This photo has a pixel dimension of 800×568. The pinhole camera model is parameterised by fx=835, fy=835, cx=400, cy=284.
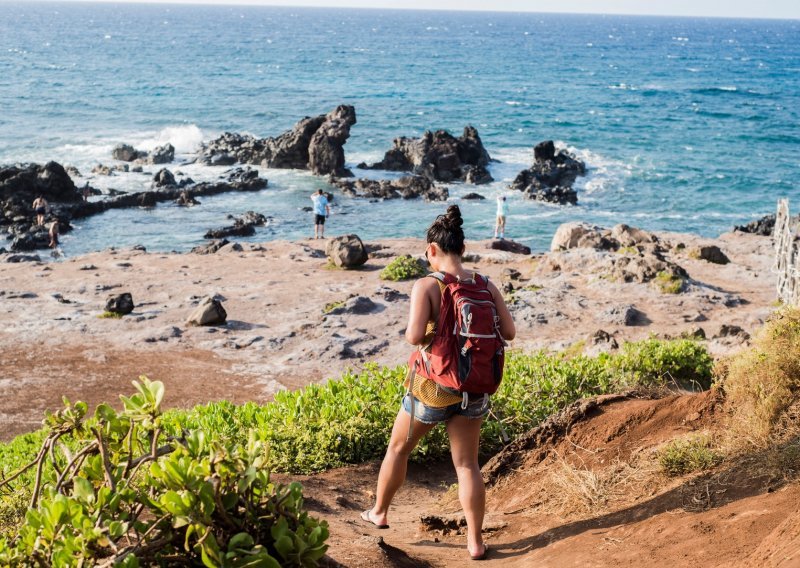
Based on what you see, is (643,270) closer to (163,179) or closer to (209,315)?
(209,315)

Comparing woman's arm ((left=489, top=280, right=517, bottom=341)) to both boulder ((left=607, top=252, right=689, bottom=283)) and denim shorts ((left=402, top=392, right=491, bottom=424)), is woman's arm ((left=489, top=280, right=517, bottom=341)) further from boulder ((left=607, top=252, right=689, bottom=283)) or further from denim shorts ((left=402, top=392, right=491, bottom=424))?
boulder ((left=607, top=252, right=689, bottom=283))

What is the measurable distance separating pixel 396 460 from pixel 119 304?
12959 millimetres

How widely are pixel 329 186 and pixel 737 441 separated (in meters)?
33.9

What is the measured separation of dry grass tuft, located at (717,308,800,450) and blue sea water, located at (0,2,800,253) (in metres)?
24.6

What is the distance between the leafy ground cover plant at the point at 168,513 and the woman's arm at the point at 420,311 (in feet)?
5.45

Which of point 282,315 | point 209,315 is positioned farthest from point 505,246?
point 209,315

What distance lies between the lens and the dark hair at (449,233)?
191 inches

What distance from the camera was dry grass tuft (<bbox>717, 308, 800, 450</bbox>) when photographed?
219 inches

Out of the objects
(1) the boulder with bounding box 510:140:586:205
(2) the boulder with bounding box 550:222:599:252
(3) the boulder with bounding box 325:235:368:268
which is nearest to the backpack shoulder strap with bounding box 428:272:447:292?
(3) the boulder with bounding box 325:235:368:268

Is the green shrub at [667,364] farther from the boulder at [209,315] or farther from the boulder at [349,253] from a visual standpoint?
the boulder at [349,253]

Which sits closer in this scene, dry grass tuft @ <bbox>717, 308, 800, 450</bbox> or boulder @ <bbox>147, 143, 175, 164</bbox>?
dry grass tuft @ <bbox>717, 308, 800, 450</bbox>

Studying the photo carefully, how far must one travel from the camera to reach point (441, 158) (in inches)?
1612

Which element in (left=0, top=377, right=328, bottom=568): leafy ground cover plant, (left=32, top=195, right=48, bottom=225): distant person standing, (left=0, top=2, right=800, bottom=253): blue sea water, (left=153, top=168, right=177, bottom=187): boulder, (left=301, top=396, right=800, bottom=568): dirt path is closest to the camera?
→ (left=0, top=377, right=328, bottom=568): leafy ground cover plant

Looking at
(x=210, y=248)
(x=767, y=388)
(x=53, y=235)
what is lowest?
(x=53, y=235)
